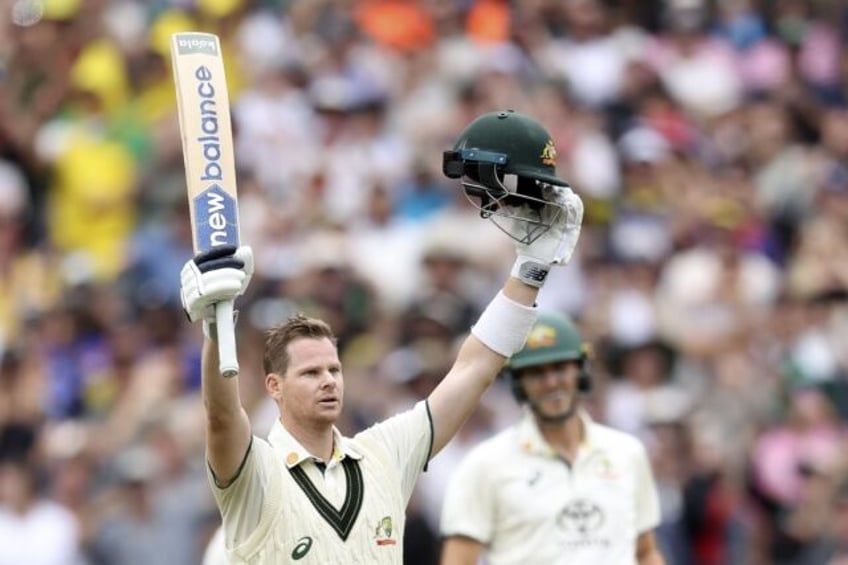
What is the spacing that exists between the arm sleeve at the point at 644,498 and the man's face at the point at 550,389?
403mm

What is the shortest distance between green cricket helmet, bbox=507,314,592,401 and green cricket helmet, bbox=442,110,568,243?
2.01 m

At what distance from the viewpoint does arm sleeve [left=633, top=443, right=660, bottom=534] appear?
9.62m

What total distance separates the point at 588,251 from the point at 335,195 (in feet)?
6.29

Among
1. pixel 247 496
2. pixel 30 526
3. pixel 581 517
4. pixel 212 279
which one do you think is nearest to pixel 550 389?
pixel 581 517

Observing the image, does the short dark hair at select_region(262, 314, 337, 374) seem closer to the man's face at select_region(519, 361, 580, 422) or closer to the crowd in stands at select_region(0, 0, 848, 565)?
the man's face at select_region(519, 361, 580, 422)

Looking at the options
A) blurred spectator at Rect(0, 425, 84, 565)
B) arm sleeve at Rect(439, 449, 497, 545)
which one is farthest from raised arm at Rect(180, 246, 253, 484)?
blurred spectator at Rect(0, 425, 84, 565)

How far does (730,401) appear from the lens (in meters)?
13.6

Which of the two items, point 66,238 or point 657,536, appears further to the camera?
point 66,238

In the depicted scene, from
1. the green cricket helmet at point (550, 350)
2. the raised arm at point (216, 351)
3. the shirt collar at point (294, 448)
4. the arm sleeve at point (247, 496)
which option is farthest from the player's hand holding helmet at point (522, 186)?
the green cricket helmet at point (550, 350)

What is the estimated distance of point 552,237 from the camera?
25.3ft

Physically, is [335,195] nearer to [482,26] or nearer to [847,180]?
[482,26]

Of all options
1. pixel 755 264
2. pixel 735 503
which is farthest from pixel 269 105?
pixel 735 503

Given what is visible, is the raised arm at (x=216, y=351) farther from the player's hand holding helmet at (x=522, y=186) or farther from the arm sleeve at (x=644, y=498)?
the arm sleeve at (x=644, y=498)

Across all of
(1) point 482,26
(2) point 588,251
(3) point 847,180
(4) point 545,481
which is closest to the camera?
(4) point 545,481
